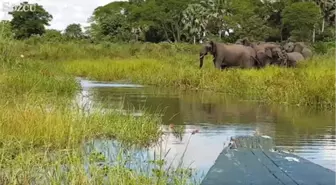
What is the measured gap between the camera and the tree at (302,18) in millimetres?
50906

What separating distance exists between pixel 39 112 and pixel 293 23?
46441 millimetres

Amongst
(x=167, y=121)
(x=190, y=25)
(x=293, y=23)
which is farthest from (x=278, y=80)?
(x=190, y=25)

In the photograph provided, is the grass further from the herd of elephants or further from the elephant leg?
the elephant leg

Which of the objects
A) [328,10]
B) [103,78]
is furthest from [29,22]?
[103,78]

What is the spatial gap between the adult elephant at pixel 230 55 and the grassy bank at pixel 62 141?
12313mm

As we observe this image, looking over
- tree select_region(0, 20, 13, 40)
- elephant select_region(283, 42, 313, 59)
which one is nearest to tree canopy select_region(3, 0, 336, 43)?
elephant select_region(283, 42, 313, 59)

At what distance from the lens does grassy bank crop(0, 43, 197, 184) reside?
5090 millimetres

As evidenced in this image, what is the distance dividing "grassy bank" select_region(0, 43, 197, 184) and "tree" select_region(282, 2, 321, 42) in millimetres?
42287

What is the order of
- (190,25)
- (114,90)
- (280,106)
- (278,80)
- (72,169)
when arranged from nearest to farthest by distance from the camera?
(72,169) → (280,106) → (278,80) → (114,90) → (190,25)

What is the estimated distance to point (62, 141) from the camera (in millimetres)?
6969

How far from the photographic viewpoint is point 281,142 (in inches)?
347

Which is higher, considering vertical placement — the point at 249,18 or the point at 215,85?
the point at 249,18

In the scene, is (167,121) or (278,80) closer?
(167,121)

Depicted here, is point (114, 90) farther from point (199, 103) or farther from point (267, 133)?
point (267, 133)
